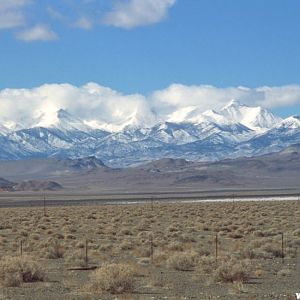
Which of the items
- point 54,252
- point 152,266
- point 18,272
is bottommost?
point 152,266

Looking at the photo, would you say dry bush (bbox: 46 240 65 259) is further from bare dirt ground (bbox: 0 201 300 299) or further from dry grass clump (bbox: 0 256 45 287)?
dry grass clump (bbox: 0 256 45 287)

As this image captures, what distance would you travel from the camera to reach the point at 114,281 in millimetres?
18906

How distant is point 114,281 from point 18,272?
135 inches

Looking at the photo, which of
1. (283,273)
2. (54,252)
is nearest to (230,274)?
(283,273)

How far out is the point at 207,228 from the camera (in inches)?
1634

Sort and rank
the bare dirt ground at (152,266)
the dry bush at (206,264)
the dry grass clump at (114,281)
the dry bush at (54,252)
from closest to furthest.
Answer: the dry grass clump at (114,281), the bare dirt ground at (152,266), the dry bush at (206,264), the dry bush at (54,252)

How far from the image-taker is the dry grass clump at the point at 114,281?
18.8 m

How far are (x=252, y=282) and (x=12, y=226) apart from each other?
2692cm

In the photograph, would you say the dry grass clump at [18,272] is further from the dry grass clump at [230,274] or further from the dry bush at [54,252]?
the dry bush at [54,252]

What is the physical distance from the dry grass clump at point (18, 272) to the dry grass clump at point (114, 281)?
94.1 inches

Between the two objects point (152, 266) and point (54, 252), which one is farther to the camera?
point (54, 252)

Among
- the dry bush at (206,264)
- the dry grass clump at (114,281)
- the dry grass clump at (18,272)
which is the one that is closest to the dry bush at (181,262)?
the dry bush at (206,264)

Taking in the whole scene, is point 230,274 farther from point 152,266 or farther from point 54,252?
point 54,252

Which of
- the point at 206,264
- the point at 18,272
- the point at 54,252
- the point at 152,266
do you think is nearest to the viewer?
the point at 18,272
